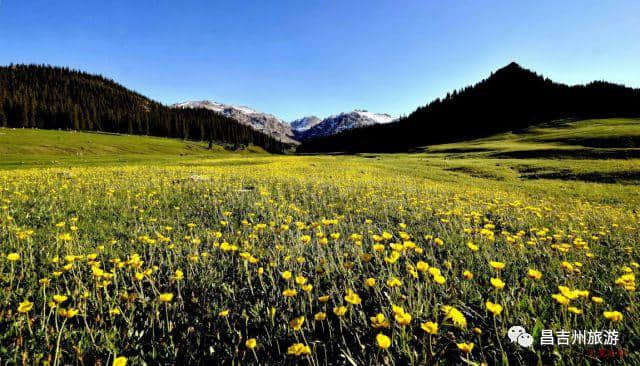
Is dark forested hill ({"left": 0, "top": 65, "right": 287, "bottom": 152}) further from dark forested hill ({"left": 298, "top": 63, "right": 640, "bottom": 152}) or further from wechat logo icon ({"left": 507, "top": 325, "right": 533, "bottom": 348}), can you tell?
wechat logo icon ({"left": 507, "top": 325, "right": 533, "bottom": 348})

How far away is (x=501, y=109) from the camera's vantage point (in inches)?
6078

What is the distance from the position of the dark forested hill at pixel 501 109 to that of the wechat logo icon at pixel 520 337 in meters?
124

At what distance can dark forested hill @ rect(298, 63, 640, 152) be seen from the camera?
11775cm

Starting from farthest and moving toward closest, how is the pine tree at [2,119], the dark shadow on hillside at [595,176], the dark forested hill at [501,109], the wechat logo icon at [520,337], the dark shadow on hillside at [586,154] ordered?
the dark forested hill at [501,109], the pine tree at [2,119], the dark shadow on hillside at [586,154], the dark shadow on hillside at [595,176], the wechat logo icon at [520,337]

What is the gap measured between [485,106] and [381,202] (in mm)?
187880

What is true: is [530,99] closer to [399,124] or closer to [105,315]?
[399,124]

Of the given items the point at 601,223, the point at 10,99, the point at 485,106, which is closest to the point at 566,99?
the point at 485,106

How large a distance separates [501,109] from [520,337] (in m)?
187

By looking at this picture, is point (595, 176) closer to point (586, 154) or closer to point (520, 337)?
point (586, 154)

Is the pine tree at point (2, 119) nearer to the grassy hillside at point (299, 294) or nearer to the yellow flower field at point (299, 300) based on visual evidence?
the grassy hillside at point (299, 294)

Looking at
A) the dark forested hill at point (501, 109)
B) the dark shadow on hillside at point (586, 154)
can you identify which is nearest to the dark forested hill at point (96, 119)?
the dark forested hill at point (501, 109)

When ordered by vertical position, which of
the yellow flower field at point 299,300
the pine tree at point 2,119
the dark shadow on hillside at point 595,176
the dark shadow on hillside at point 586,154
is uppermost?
the pine tree at point 2,119

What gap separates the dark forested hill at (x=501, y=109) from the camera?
386 ft

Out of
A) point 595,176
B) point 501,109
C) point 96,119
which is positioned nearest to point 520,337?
point 595,176
